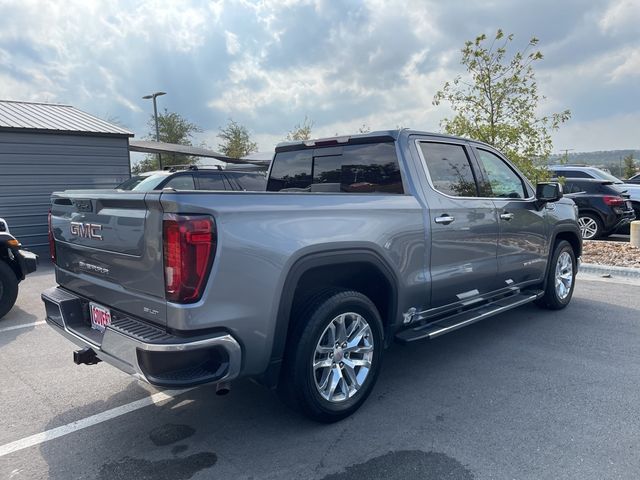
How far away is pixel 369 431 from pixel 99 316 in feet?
6.26

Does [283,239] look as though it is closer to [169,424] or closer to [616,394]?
[169,424]

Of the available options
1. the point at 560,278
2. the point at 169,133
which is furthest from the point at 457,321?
the point at 169,133

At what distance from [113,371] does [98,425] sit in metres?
0.97

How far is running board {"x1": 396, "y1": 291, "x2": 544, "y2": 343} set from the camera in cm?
369

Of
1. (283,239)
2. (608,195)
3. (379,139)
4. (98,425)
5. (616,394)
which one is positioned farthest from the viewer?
(608,195)

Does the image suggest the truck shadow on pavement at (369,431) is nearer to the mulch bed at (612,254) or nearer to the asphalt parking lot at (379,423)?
the asphalt parking lot at (379,423)

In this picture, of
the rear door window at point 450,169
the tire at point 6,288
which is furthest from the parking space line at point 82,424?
the tire at point 6,288

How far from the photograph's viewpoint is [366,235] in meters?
3.34

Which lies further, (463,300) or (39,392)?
(463,300)

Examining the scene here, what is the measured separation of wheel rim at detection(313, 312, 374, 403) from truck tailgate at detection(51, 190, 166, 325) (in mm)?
1093

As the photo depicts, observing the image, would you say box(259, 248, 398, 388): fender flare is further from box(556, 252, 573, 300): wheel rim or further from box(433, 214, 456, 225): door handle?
box(556, 252, 573, 300): wheel rim

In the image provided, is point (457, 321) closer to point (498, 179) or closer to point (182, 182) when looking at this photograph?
point (498, 179)

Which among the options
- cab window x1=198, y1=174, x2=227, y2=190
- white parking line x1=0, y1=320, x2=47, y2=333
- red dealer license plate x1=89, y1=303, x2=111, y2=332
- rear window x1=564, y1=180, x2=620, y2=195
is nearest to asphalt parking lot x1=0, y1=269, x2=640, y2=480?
red dealer license plate x1=89, y1=303, x2=111, y2=332

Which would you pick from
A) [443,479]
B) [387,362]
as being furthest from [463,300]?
[443,479]
